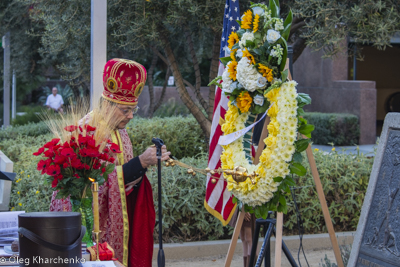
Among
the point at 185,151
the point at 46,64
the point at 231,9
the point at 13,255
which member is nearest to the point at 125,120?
the point at 13,255

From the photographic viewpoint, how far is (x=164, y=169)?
23.1 ft

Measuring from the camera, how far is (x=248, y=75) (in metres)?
3.85

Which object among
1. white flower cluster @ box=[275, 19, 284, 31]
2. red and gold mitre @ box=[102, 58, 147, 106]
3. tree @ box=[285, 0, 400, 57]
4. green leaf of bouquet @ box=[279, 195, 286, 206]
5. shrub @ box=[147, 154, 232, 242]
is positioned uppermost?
tree @ box=[285, 0, 400, 57]

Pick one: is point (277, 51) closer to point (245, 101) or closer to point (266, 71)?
point (266, 71)

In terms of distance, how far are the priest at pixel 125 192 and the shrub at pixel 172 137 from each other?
6335 millimetres

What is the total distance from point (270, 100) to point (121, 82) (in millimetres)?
1101

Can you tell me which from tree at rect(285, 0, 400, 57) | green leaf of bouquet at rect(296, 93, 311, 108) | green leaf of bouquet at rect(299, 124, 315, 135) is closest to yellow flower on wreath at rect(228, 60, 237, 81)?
green leaf of bouquet at rect(296, 93, 311, 108)

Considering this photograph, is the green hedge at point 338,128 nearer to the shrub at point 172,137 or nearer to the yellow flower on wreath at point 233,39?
the shrub at point 172,137

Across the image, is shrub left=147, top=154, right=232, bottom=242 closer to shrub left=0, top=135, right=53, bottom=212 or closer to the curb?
the curb

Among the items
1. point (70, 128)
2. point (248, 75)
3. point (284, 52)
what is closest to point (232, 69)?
point (248, 75)

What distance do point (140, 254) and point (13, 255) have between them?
1.27 m

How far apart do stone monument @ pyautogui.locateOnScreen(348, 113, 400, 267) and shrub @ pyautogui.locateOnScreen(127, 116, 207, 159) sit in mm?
6706

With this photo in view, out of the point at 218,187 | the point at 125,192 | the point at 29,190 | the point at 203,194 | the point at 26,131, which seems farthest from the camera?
the point at 26,131

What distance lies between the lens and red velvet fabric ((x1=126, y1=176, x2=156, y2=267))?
386 centimetres
